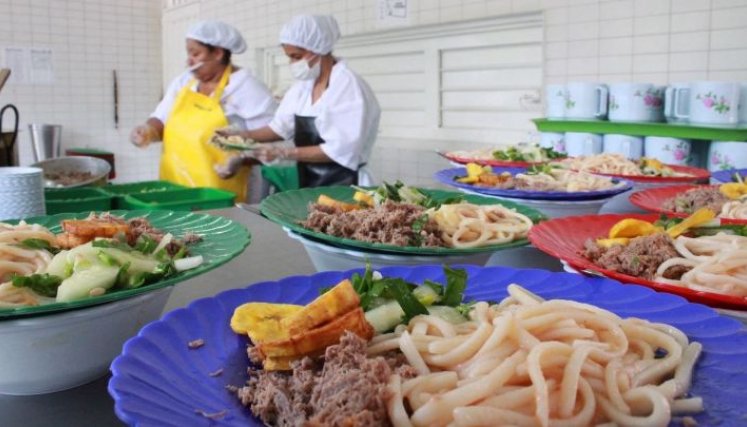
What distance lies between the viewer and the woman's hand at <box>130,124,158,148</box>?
451cm

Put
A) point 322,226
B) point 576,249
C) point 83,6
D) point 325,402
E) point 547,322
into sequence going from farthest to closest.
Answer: point 83,6 → point 322,226 → point 576,249 → point 547,322 → point 325,402

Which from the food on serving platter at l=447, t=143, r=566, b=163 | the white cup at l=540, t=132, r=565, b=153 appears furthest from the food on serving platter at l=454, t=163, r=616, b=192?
the white cup at l=540, t=132, r=565, b=153

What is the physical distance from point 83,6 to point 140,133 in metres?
4.79

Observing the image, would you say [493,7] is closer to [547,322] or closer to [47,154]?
[547,322]

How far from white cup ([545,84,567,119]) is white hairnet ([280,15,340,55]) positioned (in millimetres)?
1390

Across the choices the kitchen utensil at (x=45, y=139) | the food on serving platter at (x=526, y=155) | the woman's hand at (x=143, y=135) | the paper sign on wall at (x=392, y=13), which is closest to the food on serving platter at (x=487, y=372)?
the food on serving platter at (x=526, y=155)

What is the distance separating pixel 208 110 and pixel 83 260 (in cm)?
341

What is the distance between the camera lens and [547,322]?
834 millimetres

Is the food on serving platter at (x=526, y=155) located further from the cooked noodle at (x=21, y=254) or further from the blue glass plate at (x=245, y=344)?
the cooked noodle at (x=21, y=254)

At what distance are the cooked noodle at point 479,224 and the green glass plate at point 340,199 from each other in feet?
0.17

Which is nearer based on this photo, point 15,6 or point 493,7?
point 493,7

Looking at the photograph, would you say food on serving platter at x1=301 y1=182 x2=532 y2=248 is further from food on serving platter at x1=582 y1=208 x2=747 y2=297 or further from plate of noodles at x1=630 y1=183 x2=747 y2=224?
plate of noodles at x1=630 y1=183 x2=747 y2=224

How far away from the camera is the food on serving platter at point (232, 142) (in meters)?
3.84

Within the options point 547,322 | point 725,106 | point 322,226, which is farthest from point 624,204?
point 547,322
